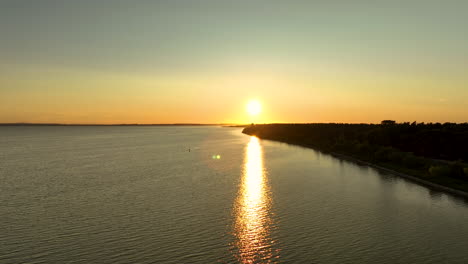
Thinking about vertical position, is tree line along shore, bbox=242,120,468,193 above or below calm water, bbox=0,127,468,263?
above

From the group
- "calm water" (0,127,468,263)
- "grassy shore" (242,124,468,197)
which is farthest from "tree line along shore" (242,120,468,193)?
"calm water" (0,127,468,263)

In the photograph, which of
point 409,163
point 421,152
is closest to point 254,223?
point 409,163

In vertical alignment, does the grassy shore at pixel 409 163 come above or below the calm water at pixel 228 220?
above

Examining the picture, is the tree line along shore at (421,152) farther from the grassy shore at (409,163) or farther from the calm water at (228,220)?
the calm water at (228,220)

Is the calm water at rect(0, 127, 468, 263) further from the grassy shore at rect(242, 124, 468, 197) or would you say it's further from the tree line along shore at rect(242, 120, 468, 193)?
the tree line along shore at rect(242, 120, 468, 193)

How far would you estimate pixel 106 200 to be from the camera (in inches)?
1495

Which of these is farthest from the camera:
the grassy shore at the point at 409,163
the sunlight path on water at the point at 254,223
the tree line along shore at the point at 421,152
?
the tree line along shore at the point at 421,152

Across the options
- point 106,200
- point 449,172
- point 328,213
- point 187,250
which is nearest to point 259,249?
point 187,250

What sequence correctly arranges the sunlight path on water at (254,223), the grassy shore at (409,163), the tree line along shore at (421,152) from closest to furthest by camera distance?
the sunlight path on water at (254,223) → the grassy shore at (409,163) → the tree line along shore at (421,152)

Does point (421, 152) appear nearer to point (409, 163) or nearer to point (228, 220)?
point (409, 163)

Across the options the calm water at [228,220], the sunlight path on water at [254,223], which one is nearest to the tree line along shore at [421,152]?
the calm water at [228,220]

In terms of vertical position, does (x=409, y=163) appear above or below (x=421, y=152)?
below

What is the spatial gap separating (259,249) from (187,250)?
5232 millimetres

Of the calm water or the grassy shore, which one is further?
the grassy shore
